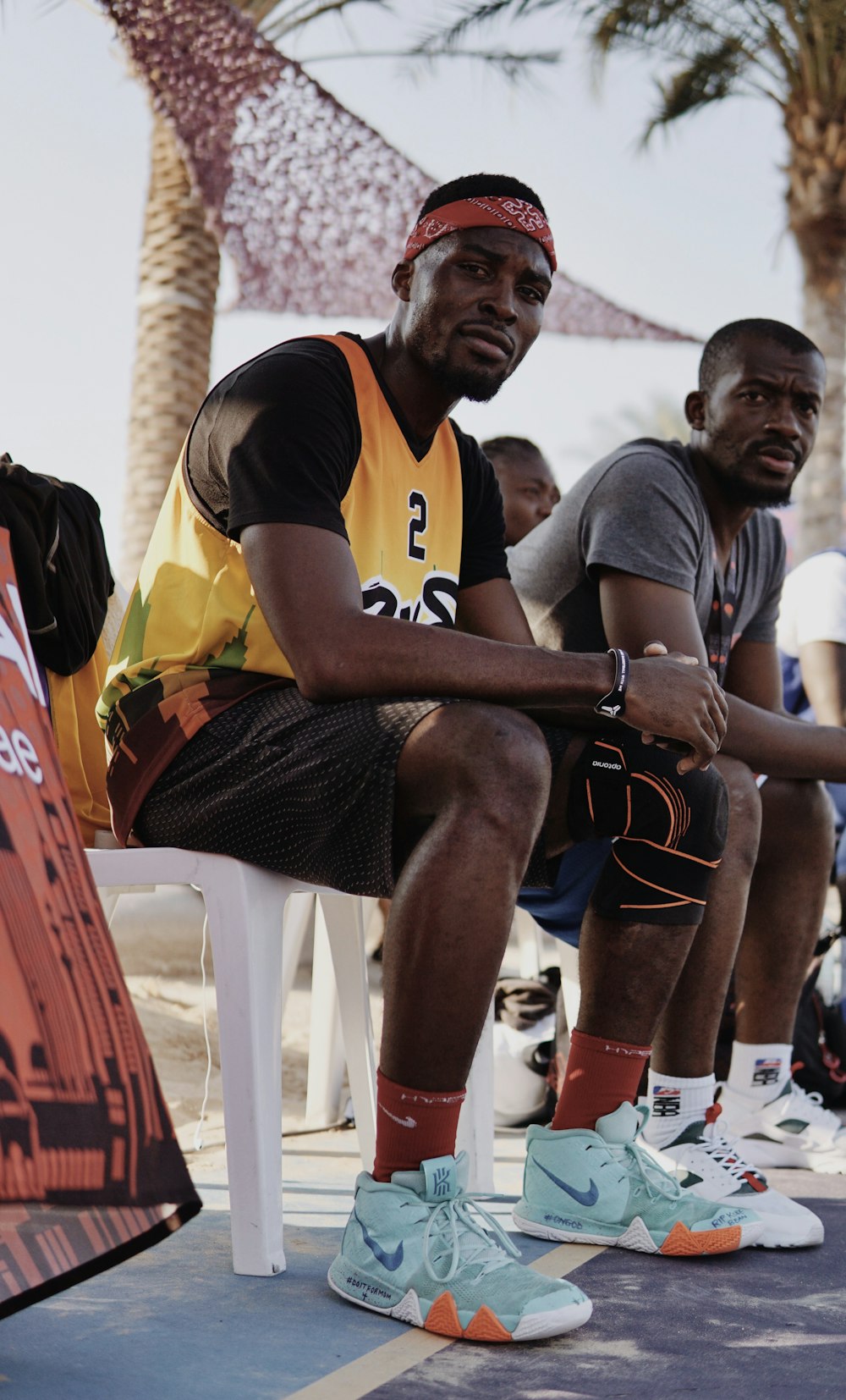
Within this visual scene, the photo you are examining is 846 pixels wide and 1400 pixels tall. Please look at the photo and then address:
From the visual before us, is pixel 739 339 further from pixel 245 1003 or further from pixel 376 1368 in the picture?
pixel 376 1368

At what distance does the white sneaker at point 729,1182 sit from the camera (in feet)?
7.28

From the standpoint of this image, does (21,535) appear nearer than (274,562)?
No

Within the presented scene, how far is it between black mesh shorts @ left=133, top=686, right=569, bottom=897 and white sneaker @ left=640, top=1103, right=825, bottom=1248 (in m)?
0.81

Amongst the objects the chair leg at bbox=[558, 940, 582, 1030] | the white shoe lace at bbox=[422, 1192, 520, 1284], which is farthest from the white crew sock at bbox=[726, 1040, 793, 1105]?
the white shoe lace at bbox=[422, 1192, 520, 1284]

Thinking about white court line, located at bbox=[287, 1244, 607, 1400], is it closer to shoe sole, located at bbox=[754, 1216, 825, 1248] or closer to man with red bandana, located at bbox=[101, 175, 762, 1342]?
man with red bandana, located at bbox=[101, 175, 762, 1342]

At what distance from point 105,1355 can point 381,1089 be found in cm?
47

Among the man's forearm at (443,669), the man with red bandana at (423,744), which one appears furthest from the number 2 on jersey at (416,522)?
the man's forearm at (443,669)

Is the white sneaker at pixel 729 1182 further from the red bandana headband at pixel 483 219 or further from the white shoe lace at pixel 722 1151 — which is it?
the red bandana headband at pixel 483 219

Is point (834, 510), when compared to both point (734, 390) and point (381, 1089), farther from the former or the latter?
point (381, 1089)

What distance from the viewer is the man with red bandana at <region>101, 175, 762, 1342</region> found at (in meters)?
1.82

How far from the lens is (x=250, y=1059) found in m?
1.95

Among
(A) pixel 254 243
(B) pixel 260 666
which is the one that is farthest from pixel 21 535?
(A) pixel 254 243

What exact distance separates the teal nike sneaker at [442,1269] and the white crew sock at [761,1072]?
47.9 inches

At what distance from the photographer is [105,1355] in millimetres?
1599
